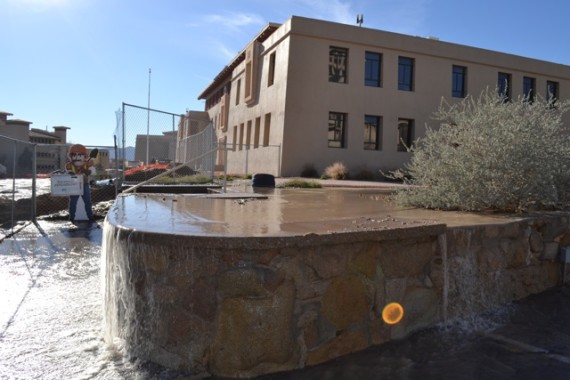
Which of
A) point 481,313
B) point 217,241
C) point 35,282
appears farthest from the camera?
point 35,282

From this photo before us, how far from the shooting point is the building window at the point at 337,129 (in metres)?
23.0

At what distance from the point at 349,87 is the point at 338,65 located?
3.91 feet

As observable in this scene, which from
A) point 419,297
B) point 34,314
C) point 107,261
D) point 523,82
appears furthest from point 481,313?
point 523,82

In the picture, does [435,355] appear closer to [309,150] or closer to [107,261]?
[107,261]

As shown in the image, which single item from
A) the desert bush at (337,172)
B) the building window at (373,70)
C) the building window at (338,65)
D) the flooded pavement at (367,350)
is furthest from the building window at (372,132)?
the flooded pavement at (367,350)

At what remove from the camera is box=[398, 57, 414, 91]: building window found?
24.3 m

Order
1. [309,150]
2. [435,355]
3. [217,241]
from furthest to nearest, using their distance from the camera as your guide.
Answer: [309,150]
[435,355]
[217,241]

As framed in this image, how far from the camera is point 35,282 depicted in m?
6.13

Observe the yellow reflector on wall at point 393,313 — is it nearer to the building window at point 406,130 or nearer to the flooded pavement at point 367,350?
the flooded pavement at point 367,350

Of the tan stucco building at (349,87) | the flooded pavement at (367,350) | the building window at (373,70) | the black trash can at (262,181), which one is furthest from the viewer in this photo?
the building window at (373,70)

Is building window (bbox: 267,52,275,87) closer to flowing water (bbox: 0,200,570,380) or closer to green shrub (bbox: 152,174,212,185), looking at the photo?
green shrub (bbox: 152,174,212,185)

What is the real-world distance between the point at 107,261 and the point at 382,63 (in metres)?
21.4

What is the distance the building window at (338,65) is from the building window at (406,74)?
3.15 metres

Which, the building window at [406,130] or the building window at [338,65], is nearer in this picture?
the building window at [338,65]
